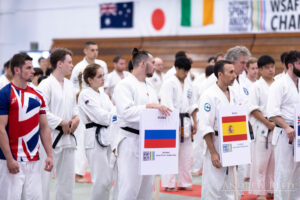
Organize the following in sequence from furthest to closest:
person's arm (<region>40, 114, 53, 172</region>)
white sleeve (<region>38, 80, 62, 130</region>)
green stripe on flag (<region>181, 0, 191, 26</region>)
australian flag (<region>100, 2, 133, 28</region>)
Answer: australian flag (<region>100, 2, 133, 28</region>)
green stripe on flag (<region>181, 0, 191, 26</region>)
white sleeve (<region>38, 80, 62, 130</region>)
person's arm (<region>40, 114, 53, 172</region>)

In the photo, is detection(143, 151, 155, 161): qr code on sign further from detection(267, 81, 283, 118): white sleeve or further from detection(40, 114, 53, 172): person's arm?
detection(267, 81, 283, 118): white sleeve

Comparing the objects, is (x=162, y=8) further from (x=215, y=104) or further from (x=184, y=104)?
(x=215, y=104)

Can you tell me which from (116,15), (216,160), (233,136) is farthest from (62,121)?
(116,15)

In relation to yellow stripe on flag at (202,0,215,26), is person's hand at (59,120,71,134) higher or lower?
lower

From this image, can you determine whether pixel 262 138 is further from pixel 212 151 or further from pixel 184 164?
pixel 212 151

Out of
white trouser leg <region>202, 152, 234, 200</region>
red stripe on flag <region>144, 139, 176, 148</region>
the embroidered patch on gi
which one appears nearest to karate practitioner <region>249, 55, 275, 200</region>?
the embroidered patch on gi

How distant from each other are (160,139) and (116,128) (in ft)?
1.82

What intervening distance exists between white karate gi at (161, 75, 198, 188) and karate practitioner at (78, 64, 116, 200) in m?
1.62

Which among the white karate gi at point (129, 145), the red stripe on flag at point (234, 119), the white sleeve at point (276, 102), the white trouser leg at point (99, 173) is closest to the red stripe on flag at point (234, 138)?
the red stripe on flag at point (234, 119)

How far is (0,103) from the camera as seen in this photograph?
3.93 meters

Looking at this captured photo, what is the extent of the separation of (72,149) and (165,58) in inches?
340

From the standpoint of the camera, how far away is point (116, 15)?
14.7 m

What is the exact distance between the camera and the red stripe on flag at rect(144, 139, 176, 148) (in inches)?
177

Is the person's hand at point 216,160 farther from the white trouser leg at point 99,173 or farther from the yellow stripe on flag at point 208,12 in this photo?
the yellow stripe on flag at point 208,12
